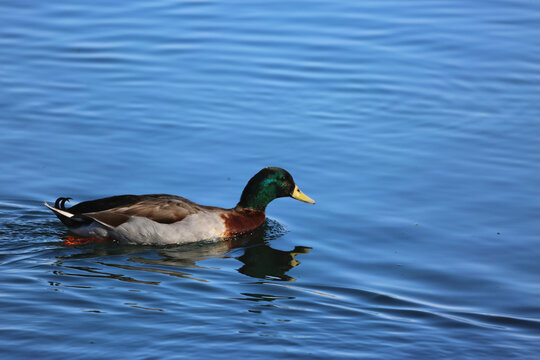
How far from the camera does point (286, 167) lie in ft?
40.9

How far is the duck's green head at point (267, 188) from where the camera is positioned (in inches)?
442

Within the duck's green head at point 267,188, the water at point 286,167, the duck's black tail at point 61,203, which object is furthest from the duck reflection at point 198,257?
the duck's black tail at point 61,203

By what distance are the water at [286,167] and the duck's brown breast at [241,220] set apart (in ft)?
0.43

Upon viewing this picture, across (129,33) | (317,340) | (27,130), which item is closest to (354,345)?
(317,340)

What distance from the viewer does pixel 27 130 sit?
13.3m

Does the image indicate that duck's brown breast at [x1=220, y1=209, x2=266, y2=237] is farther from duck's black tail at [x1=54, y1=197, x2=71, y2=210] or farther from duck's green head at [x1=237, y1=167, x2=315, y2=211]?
duck's black tail at [x1=54, y1=197, x2=71, y2=210]

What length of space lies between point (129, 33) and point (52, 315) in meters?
10.5

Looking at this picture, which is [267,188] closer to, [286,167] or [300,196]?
[300,196]

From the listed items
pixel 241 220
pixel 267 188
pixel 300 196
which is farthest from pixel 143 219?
pixel 300 196

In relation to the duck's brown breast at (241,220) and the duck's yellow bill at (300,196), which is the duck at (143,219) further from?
the duck's yellow bill at (300,196)

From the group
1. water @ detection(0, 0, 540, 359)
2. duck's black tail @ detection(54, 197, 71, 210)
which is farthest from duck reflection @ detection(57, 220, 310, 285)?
duck's black tail @ detection(54, 197, 71, 210)

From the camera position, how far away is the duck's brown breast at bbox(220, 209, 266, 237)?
10.9m

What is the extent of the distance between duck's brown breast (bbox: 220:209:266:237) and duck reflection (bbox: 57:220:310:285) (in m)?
0.09

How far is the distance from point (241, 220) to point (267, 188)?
0.58 meters
